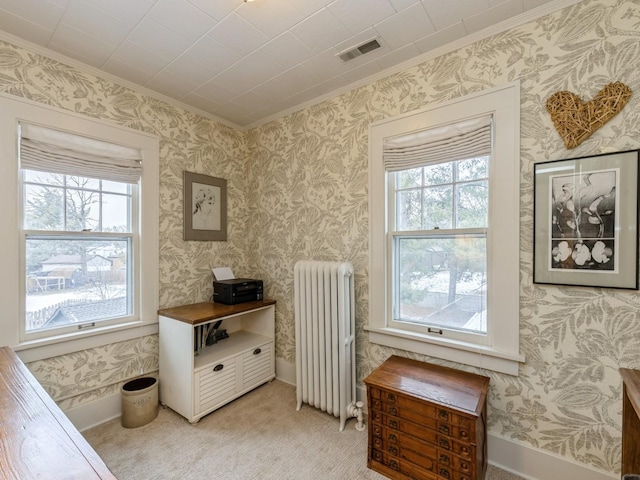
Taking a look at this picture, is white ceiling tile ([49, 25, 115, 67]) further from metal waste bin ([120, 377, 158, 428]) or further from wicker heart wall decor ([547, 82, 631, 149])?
wicker heart wall decor ([547, 82, 631, 149])

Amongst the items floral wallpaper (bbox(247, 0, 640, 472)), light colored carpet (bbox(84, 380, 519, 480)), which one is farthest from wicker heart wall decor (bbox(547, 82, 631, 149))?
light colored carpet (bbox(84, 380, 519, 480))

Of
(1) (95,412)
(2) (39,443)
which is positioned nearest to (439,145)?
(2) (39,443)

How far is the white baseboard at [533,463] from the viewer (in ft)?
4.88

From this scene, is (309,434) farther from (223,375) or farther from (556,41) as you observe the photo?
(556,41)

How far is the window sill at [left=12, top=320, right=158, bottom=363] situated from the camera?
182 centimetres

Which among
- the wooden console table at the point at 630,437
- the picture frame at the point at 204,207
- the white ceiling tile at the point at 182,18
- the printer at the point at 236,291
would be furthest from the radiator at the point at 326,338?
the white ceiling tile at the point at 182,18

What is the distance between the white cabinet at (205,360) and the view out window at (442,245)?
1.34 metres

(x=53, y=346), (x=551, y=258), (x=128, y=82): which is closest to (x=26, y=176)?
(x=128, y=82)

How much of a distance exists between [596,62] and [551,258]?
40.5 inches

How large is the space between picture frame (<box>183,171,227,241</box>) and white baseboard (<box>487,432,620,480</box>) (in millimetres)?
2686

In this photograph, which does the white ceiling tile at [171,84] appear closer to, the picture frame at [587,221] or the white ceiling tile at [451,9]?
the white ceiling tile at [451,9]

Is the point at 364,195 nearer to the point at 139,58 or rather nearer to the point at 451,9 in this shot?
the point at 451,9

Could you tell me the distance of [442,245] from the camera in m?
1.97

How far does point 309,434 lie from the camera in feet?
6.54
